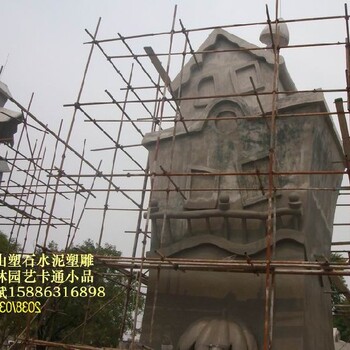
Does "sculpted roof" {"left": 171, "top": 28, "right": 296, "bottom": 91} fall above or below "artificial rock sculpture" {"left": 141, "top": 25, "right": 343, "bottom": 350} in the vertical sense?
above

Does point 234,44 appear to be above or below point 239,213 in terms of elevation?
above

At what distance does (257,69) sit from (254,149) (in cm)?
220

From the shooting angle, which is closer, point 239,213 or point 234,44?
point 239,213

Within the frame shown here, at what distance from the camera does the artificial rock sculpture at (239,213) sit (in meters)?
9.64

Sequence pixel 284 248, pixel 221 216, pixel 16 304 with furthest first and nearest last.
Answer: pixel 16 304, pixel 221 216, pixel 284 248

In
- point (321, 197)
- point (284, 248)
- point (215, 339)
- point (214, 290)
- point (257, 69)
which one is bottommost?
point (215, 339)

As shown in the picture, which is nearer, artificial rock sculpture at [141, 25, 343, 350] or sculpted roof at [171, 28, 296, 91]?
artificial rock sculpture at [141, 25, 343, 350]

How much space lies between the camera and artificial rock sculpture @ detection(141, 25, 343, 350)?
31.6 feet

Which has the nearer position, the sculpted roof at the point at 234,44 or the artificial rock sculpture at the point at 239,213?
the artificial rock sculpture at the point at 239,213

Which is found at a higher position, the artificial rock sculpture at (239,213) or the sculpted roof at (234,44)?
the sculpted roof at (234,44)

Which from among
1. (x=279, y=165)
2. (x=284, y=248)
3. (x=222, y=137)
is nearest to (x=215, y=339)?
(x=284, y=248)

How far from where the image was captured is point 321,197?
1138 cm

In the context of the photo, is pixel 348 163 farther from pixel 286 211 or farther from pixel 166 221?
pixel 166 221

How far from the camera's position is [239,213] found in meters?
10.5
